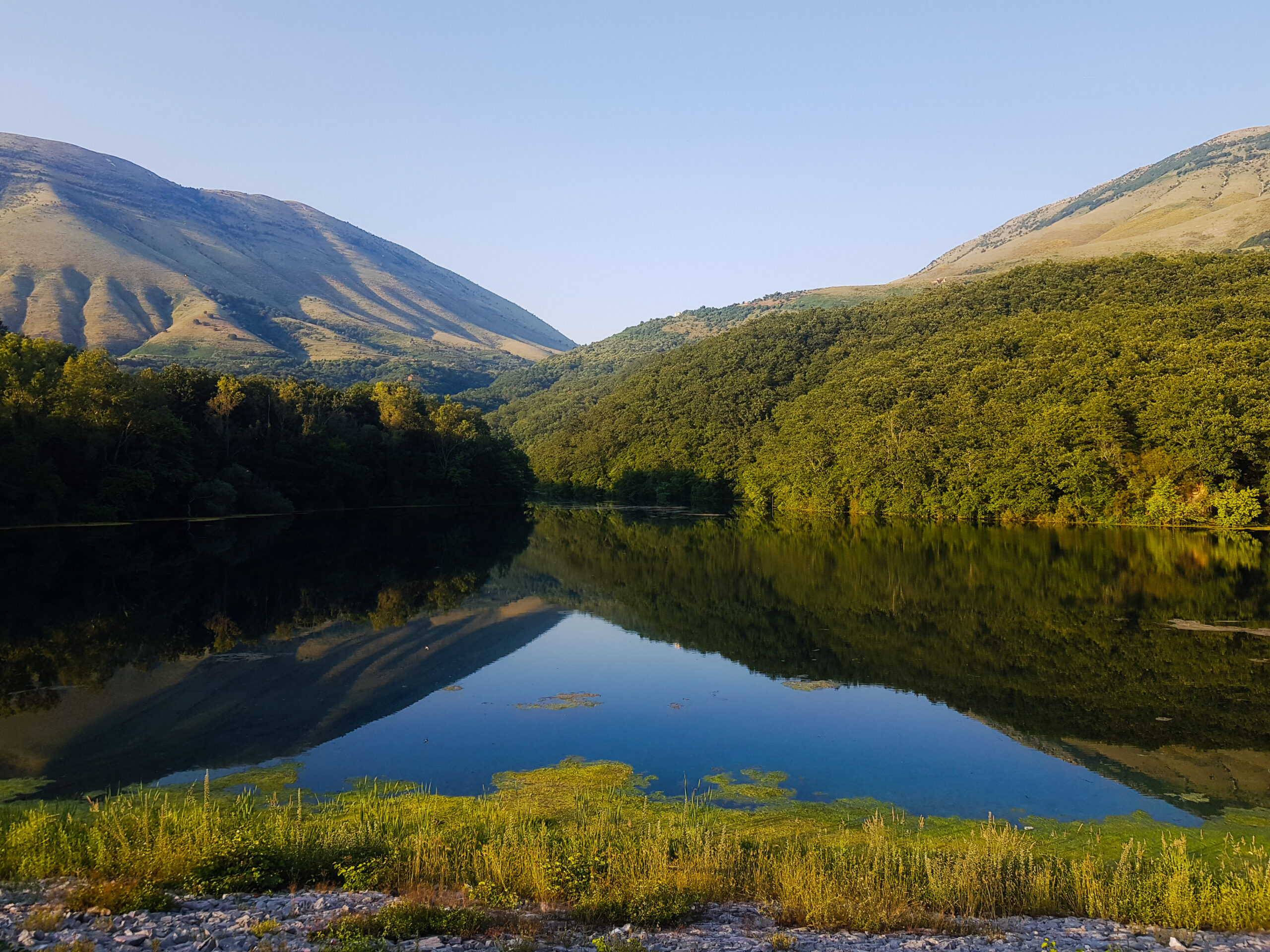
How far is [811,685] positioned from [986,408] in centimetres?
7433

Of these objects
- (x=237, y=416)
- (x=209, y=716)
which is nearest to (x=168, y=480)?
(x=237, y=416)

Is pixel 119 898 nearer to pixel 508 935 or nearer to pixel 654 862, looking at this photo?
pixel 508 935

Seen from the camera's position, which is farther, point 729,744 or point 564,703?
point 564,703

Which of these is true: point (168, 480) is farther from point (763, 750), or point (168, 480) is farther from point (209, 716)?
point (763, 750)

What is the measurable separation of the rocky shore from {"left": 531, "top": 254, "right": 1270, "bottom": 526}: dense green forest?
69437 millimetres

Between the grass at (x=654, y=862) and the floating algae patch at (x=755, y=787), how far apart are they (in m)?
1.58

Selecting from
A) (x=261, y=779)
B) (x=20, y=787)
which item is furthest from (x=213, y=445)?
(x=261, y=779)

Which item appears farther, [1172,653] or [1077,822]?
[1172,653]

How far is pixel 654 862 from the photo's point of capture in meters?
9.72

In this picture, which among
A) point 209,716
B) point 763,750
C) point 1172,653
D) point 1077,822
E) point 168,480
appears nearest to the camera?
point 1077,822

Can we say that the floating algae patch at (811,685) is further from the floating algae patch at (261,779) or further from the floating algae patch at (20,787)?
the floating algae patch at (20,787)

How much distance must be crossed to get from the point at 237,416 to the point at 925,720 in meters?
78.6

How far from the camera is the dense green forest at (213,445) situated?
192 ft

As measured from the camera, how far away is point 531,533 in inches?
2790
